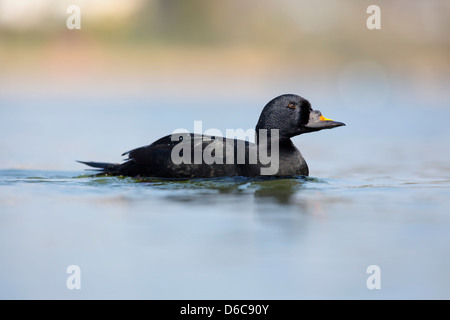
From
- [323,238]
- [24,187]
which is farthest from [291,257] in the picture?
[24,187]

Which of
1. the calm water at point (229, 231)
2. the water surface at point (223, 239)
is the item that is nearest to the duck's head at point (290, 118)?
the calm water at point (229, 231)

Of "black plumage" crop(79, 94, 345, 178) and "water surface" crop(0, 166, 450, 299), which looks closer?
"water surface" crop(0, 166, 450, 299)

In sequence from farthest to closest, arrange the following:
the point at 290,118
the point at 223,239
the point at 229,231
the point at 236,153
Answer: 1. the point at 290,118
2. the point at 236,153
3. the point at 229,231
4. the point at 223,239

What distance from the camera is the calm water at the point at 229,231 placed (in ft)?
14.4

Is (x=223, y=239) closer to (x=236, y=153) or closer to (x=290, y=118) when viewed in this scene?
(x=236, y=153)

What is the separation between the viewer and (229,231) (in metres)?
5.39

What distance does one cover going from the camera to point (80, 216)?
5.86m

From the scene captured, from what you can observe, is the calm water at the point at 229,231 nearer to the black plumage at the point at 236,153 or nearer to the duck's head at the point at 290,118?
the black plumage at the point at 236,153

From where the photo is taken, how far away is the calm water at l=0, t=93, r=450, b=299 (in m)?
4.39

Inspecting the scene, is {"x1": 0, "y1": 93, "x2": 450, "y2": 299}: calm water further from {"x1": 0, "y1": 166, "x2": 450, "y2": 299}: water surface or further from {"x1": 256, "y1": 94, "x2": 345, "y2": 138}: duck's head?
{"x1": 256, "y1": 94, "x2": 345, "y2": 138}: duck's head

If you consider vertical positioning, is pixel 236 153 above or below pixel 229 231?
→ above

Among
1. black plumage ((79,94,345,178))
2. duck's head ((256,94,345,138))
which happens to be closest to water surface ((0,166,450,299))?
black plumage ((79,94,345,178))

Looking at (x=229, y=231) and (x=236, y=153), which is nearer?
(x=229, y=231)

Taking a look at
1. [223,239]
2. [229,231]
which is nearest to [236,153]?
[229,231]
